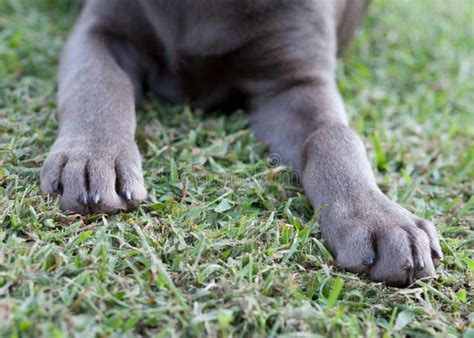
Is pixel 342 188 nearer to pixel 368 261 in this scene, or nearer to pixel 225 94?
pixel 368 261

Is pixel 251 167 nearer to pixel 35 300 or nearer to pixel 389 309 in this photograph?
pixel 389 309

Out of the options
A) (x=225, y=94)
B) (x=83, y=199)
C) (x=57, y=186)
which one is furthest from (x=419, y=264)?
(x=225, y=94)

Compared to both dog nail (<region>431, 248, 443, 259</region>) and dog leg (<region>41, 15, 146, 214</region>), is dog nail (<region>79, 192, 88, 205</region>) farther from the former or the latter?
dog nail (<region>431, 248, 443, 259</region>)

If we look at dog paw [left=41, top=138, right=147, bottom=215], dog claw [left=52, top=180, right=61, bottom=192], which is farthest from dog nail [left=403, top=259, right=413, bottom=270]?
dog claw [left=52, top=180, right=61, bottom=192]

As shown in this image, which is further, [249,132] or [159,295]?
[249,132]

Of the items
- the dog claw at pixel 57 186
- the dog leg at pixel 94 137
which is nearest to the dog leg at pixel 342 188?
the dog leg at pixel 94 137

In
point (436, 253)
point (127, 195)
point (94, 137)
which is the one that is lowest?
point (436, 253)

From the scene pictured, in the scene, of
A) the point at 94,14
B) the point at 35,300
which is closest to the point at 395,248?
the point at 35,300
